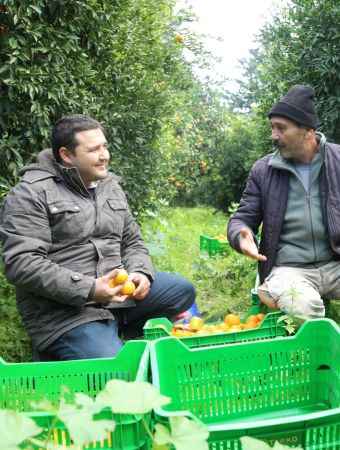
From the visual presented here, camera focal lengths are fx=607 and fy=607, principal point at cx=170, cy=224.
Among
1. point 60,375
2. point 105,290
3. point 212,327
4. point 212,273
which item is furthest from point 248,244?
point 212,273

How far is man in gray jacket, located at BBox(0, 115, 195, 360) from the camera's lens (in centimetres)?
261

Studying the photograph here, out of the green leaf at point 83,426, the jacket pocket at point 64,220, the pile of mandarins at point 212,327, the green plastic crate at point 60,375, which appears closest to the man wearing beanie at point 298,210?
the pile of mandarins at point 212,327

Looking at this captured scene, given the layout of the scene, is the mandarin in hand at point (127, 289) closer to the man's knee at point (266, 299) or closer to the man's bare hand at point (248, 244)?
the man's bare hand at point (248, 244)

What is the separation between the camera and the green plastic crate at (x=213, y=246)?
5957 mm

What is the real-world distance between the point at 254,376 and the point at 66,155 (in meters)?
1.42

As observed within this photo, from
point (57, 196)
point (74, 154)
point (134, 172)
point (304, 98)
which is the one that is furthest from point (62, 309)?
point (134, 172)

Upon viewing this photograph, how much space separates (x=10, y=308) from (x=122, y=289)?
817 mm

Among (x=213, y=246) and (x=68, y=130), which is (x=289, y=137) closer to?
(x=68, y=130)

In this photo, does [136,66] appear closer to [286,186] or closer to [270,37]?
[286,186]

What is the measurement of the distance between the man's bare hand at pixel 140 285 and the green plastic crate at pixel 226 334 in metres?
0.23

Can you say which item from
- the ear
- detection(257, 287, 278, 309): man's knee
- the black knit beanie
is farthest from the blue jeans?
the black knit beanie

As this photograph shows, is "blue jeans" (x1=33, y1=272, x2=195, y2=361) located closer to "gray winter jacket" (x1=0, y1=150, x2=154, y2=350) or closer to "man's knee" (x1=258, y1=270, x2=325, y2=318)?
"gray winter jacket" (x1=0, y1=150, x2=154, y2=350)

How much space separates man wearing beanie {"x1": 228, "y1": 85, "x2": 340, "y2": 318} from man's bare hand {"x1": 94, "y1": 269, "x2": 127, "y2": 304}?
77 centimetres

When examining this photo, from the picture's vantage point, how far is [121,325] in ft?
10.5
